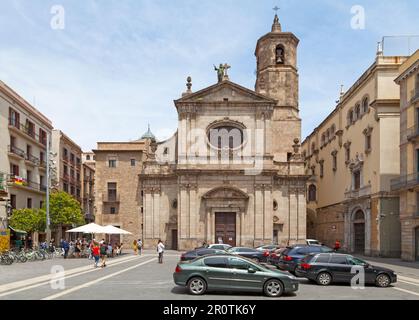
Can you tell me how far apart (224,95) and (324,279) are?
3092 centimetres

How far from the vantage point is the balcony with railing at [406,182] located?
31000mm

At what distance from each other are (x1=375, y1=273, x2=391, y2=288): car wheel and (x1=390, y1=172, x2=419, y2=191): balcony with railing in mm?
14347

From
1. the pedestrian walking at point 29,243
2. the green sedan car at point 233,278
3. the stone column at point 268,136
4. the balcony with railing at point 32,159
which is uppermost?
the stone column at point 268,136

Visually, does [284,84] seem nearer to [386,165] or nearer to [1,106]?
[386,165]

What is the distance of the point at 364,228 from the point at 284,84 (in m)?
19.3

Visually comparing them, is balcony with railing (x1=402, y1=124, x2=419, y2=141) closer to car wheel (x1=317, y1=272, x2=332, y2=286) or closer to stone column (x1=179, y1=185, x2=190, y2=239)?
car wheel (x1=317, y1=272, x2=332, y2=286)

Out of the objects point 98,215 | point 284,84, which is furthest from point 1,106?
point 284,84

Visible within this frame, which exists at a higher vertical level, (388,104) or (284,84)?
(284,84)

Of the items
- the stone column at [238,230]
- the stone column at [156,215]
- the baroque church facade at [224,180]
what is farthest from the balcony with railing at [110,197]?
the stone column at [238,230]

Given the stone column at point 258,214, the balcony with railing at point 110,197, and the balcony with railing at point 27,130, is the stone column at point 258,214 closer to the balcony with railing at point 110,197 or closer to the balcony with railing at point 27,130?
the balcony with railing at point 110,197

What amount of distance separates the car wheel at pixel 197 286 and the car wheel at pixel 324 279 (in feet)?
17.8

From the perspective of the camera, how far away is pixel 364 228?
40.9m

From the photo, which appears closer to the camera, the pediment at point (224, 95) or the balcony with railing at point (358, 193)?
the balcony with railing at point (358, 193)
